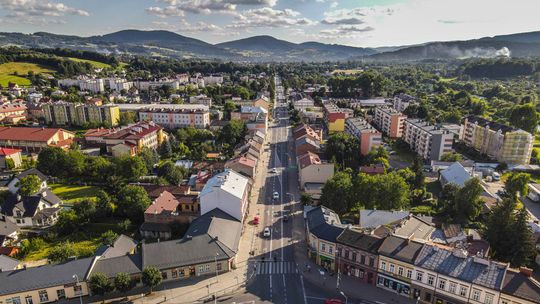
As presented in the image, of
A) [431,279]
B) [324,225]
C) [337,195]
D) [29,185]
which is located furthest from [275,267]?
[29,185]

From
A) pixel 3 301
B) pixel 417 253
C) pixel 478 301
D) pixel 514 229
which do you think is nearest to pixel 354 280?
pixel 417 253

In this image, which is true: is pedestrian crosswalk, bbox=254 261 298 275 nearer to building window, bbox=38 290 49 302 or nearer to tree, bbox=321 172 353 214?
tree, bbox=321 172 353 214

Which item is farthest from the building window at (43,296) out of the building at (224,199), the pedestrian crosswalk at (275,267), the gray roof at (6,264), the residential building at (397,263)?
the residential building at (397,263)

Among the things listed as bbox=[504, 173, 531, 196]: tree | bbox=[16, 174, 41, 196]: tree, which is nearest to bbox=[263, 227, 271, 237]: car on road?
bbox=[16, 174, 41, 196]: tree

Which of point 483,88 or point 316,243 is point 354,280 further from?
point 483,88

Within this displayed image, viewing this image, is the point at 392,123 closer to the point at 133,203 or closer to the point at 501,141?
the point at 501,141

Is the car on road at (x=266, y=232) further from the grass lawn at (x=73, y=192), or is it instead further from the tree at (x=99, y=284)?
the grass lawn at (x=73, y=192)
